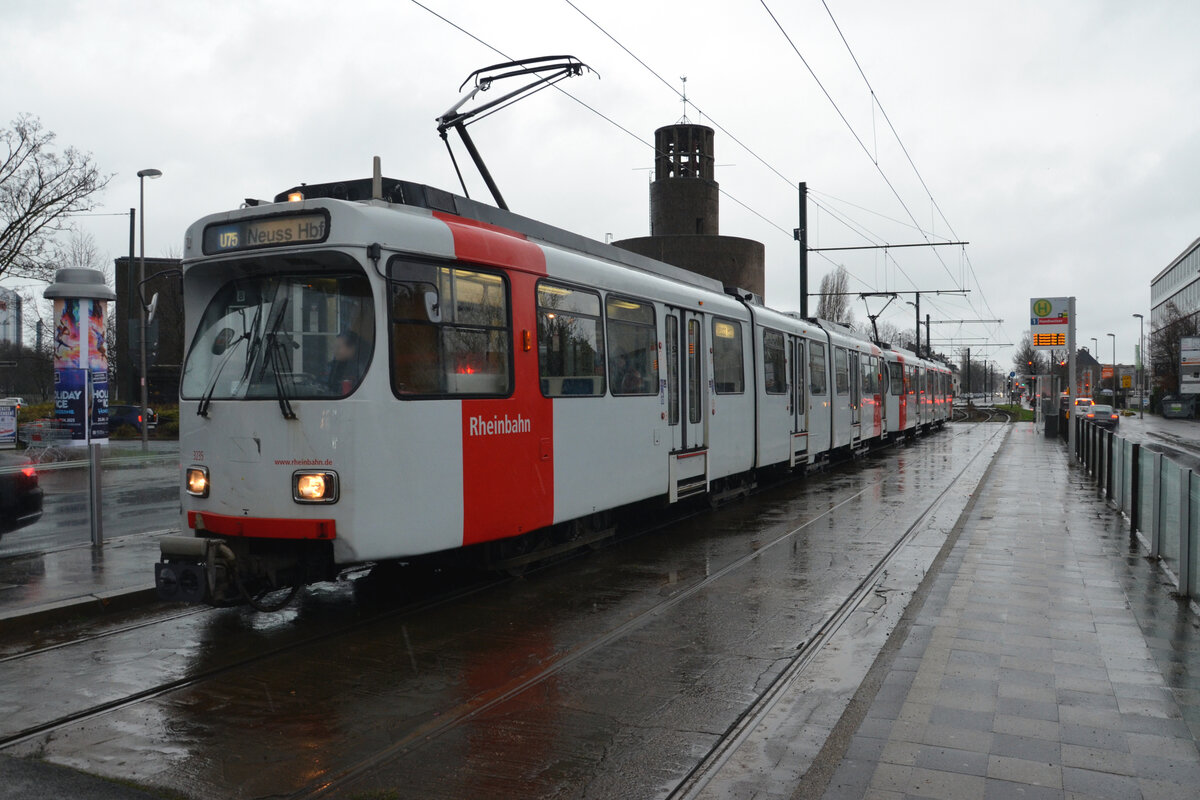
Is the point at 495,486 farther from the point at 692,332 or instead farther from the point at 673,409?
the point at 692,332

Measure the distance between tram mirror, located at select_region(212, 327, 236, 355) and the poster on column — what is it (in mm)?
19953

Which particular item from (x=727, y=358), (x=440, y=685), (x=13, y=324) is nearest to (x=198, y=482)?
(x=440, y=685)

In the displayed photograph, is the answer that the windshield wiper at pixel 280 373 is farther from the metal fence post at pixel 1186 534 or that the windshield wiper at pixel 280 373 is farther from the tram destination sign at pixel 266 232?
the metal fence post at pixel 1186 534

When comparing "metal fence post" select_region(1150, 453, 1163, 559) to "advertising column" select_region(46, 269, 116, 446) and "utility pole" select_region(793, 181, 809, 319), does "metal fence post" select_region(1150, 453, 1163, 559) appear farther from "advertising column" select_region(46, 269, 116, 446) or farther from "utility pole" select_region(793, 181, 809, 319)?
"advertising column" select_region(46, 269, 116, 446)

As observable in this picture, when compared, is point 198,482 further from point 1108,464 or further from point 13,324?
point 13,324

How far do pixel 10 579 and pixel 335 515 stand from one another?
4.06 metres

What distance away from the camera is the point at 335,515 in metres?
6.61

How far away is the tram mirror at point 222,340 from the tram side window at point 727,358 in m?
6.81

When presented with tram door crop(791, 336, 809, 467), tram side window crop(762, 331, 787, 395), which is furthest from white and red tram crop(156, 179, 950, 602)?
tram door crop(791, 336, 809, 467)

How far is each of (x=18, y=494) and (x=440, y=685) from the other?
6352mm

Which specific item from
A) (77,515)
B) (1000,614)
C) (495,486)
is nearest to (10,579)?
(77,515)

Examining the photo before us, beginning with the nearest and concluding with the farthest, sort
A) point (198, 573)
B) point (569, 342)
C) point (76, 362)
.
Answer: point (198, 573) < point (569, 342) < point (76, 362)

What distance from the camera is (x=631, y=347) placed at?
33.2 ft

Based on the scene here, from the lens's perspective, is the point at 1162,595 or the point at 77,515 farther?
the point at 77,515
